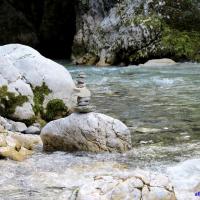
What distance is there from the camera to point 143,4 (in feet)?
109

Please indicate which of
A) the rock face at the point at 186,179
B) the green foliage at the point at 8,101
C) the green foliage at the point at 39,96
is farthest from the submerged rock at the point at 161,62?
the rock face at the point at 186,179

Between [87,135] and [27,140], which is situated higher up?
[87,135]

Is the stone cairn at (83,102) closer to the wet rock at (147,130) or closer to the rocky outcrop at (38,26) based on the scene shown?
the wet rock at (147,130)

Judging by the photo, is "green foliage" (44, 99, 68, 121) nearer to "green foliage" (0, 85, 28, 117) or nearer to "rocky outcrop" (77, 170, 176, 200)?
"green foliage" (0, 85, 28, 117)

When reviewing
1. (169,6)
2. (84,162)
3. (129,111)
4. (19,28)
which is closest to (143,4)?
(169,6)

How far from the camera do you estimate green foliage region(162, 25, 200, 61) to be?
30516mm

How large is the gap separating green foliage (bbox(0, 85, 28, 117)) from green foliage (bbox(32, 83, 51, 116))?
0.43 m

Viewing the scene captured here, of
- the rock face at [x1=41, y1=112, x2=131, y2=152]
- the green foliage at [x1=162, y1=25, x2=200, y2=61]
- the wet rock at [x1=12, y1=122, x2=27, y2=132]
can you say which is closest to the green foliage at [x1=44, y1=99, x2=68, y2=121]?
the wet rock at [x1=12, y1=122, x2=27, y2=132]

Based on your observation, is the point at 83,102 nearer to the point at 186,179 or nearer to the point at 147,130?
the point at 147,130

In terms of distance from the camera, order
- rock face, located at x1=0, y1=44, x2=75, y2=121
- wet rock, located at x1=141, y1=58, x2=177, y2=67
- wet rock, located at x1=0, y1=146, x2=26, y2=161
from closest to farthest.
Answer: wet rock, located at x1=0, y1=146, x2=26, y2=161 → rock face, located at x1=0, y1=44, x2=75, y2=121 → wet rock, located at x1=141, y1=58, x2=177, y2=67

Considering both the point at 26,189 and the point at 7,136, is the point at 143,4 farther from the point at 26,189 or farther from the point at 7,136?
the point at 26,189

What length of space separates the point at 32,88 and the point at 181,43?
19306 mm

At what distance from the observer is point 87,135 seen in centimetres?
1009

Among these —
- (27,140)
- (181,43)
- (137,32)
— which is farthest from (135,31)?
(27,140)
